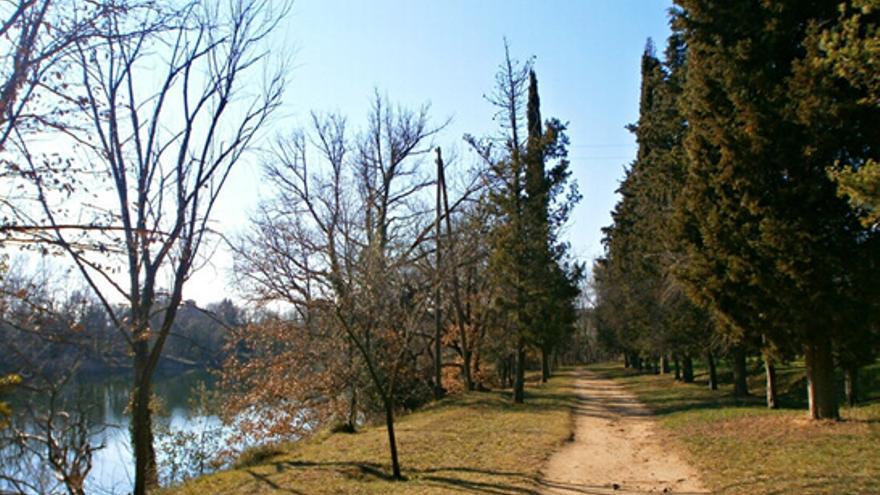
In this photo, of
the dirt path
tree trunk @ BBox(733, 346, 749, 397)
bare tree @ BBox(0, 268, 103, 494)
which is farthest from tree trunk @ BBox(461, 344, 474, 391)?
bare tree @ BBox(0, 268, 103, 494)

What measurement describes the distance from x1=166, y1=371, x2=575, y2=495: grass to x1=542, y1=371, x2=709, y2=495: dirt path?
38cm

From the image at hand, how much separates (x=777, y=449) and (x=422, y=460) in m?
5.72

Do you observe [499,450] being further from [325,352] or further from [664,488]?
[325,352]

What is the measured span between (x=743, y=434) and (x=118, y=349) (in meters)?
10.2

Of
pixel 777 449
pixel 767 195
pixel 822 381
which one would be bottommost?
pixel 777 449

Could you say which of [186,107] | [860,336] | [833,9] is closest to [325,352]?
[186,107]

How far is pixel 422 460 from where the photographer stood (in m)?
11.7

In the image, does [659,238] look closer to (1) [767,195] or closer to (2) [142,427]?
(1) [767,195]

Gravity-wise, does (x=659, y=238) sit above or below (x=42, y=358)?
above

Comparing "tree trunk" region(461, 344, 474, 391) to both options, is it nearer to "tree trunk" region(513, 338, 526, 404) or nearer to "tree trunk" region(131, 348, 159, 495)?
"tree trunk" region(513, 338, 526, 404)

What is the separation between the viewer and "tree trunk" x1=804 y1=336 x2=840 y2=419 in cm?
1194

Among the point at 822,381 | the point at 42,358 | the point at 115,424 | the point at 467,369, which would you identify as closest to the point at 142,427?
the point at 115,424

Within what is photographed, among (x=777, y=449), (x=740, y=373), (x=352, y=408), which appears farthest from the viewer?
(x=740, y=373)

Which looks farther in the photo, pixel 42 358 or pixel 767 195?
pixel 767 195
